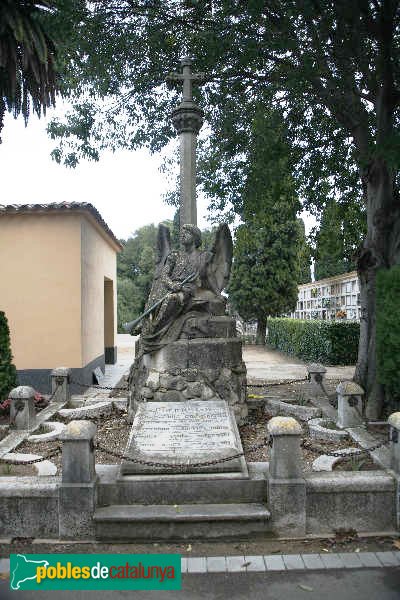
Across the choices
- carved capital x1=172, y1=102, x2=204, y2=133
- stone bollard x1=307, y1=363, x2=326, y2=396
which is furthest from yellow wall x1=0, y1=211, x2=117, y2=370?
stone bollard x1=307, y1=363, x2=326, y2=396

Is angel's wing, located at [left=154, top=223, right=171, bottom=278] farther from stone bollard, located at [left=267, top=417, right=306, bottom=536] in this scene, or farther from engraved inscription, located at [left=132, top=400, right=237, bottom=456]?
stone bollard, located at [left=267, top=417, right=306, bottom=536]

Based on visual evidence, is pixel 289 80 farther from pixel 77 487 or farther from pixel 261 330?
pixel 261 330

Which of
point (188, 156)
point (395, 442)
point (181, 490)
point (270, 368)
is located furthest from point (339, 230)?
point (181, 490)

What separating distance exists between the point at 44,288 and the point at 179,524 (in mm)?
8710

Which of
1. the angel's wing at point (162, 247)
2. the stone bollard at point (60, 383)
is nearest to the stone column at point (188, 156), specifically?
the angel's wing at point (162, 247)

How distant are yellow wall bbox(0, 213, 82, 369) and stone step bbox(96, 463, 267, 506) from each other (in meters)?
7.44

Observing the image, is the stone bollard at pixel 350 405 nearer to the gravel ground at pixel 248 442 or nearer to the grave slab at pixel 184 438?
the gravel ground at pixel 248 442

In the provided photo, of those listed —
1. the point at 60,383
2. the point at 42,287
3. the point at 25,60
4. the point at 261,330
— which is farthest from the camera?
the point at 261,330

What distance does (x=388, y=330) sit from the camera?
7.52m

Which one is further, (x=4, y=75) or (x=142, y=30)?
(x=4, y=75)

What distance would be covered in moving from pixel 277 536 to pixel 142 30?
8832mm

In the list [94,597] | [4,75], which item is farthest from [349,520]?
[4,75]

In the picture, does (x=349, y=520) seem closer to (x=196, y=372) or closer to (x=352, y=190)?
(x=196, y=372)

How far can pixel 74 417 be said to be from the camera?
825 cm
